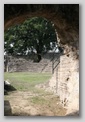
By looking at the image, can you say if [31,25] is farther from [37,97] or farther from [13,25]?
[37,97]

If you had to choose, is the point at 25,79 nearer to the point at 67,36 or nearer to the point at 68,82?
the point at 68,82

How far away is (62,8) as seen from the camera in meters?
5.34

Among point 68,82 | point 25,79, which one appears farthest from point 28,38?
point 68,82

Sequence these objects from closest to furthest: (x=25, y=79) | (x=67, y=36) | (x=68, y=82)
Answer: (x=25, y=79)
(x=68, y=82)
(x=67, y=36)

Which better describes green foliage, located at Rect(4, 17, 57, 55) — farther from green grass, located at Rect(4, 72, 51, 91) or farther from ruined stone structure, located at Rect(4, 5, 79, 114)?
green grass, located at Rect(4, 72, 51, 91)

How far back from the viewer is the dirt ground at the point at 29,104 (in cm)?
531

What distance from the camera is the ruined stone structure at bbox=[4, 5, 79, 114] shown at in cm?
532

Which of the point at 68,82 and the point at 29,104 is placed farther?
the point at 68,82

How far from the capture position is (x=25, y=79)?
5.27 m

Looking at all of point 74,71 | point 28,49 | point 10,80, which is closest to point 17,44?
point 28,49

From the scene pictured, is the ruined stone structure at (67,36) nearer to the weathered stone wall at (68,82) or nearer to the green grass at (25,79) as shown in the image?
the weathered stone wall at (68,82)

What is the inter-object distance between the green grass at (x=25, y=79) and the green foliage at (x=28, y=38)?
313mm

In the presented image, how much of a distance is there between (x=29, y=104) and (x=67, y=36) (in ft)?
3.79

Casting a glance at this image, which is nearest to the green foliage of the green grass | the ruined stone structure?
the ruined stone structure
